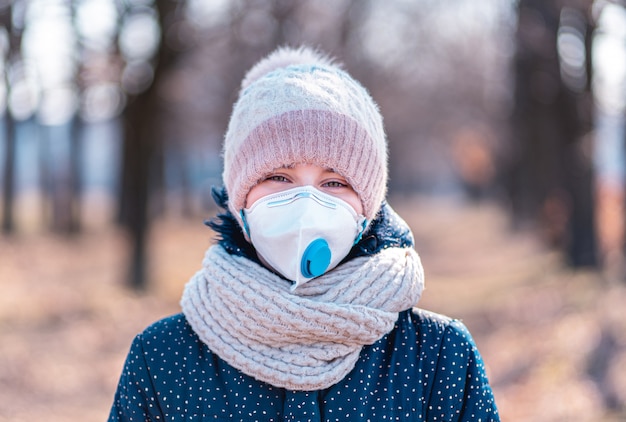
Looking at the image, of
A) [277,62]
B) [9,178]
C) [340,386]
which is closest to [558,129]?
[277,62]

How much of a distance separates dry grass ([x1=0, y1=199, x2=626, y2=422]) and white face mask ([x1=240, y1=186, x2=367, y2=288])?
4411mm

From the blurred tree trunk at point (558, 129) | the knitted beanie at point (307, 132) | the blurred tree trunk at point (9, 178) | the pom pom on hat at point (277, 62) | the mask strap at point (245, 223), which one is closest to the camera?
the knitted beanie at point (307, 132)

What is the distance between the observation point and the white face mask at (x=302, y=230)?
219 centimetres

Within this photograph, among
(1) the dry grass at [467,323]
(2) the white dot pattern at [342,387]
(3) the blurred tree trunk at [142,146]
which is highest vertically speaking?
(3) the blurred tree trunk at [142,146]

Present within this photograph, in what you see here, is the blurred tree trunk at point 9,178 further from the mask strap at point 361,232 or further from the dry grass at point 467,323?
the mask strap at point 361,232

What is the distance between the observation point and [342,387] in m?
2.12

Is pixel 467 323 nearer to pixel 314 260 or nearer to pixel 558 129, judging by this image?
pixel 558 129

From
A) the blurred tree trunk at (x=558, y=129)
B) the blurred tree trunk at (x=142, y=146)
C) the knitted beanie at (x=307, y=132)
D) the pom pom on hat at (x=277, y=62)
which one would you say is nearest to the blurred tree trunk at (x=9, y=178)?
the blurred tree trunk at (x=142, y=146)

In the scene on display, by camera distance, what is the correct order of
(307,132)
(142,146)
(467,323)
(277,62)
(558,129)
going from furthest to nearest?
(558,129) < (142,146) < (467,323) < (277,62) < (307,132)

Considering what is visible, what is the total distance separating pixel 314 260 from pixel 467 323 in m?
8.28

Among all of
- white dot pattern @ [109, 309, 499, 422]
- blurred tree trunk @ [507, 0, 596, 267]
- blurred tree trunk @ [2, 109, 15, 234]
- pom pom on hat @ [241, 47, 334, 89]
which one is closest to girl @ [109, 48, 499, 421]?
white dot pattern @ [109, 309, 499, 422]

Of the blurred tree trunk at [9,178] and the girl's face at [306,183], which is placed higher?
the blurred tree trunk at [9,178]

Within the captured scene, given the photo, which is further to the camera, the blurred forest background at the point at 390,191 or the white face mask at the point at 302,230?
the blurred forest background at the point at 390,191

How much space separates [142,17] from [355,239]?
11.4 meters
